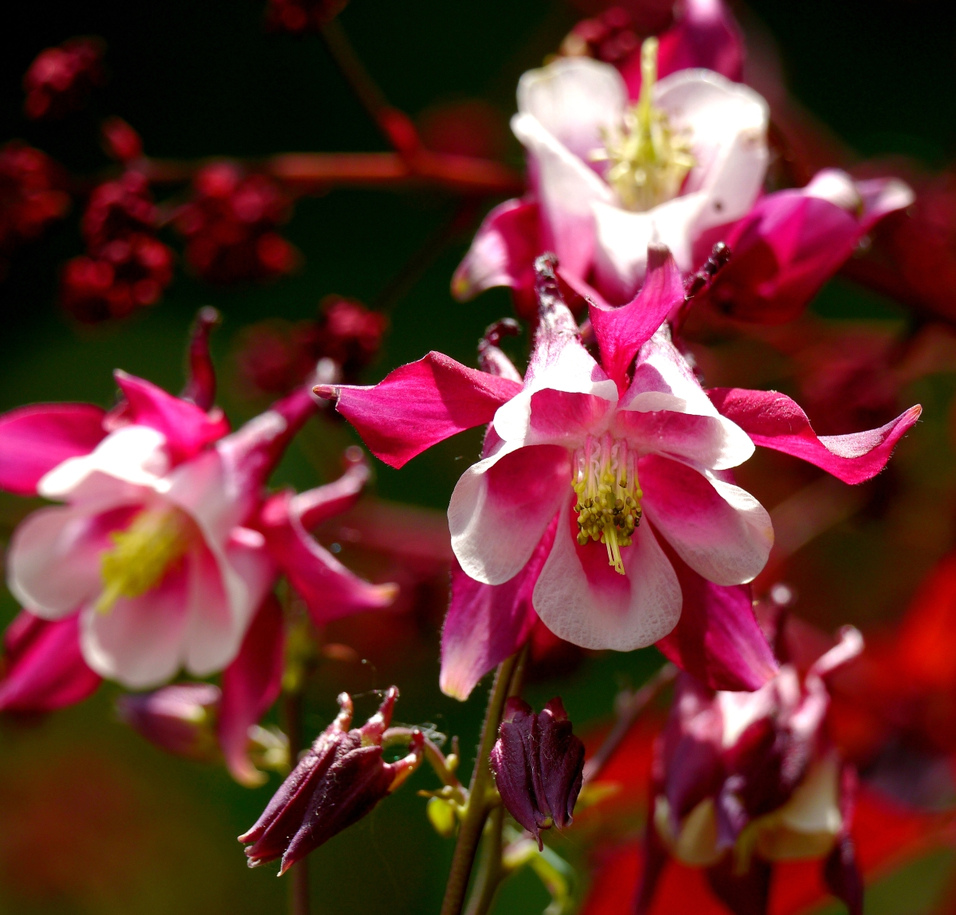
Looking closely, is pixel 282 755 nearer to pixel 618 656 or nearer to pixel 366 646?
pixel 366 646

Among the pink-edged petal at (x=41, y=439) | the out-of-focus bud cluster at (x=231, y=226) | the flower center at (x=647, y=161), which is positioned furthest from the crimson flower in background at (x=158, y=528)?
the flower center at (x=647, y=161)

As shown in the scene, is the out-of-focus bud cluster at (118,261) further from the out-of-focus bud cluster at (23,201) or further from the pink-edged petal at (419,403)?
the pink-edged petal at (419,403)

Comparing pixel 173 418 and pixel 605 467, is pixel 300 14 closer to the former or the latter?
pixel 173 418

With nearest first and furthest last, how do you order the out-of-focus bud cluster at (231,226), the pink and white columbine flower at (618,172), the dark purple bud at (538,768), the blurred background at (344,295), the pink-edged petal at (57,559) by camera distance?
1. the dark purple bud at (538,768)
2. the pink and white columbine flower at (618,172)
3. the pink-edged petal at (57,559)
4. the out-of-focus bud cluster at (231,226)
5. the blurred background at (344,295)

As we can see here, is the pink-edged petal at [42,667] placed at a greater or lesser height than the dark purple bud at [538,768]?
lesser

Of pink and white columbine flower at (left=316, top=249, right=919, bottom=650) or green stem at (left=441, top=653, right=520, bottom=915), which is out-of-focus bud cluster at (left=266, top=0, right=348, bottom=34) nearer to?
pink and white columbine flower at (left=316, top=249, right=919, bottom=650)
